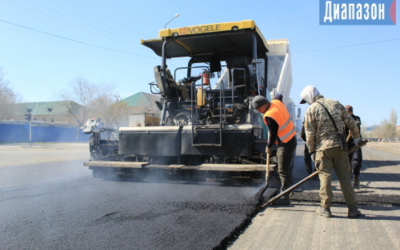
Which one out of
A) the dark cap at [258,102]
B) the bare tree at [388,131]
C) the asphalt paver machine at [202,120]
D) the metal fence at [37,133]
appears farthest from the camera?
the bare tree at [388,131]

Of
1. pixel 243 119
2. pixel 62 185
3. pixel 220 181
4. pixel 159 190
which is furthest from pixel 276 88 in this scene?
pixel 62 185

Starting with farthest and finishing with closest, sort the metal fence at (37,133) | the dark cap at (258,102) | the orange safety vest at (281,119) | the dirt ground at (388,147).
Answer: the metal fence at (37,133) → the dirt ground at (388,147) → the dark cap at (258,102) → the orange safety vest at (281,119)

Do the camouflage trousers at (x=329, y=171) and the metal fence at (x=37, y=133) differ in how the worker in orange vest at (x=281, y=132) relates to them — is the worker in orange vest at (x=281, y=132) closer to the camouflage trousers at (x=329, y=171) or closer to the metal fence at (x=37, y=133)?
the camouflage trousers at (x=329, y=171)

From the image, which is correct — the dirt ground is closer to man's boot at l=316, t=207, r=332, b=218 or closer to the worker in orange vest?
the worker in orange vest

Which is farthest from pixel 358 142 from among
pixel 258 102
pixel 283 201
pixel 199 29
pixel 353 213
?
pixel 199 29

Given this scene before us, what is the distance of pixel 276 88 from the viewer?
1044cm

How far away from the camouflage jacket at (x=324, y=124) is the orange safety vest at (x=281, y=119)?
1.31 feet

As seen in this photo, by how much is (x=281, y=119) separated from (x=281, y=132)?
0.19 meters

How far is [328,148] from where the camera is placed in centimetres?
358

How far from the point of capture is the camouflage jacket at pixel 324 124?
361 cm

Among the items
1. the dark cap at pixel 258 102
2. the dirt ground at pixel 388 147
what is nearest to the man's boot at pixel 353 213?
the dark cap at pixel 258 102

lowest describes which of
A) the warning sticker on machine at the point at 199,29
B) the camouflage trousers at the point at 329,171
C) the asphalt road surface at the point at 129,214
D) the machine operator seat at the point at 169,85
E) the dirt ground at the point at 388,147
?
the dirt ground at the point at 388,147

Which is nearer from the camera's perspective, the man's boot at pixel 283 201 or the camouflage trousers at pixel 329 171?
the camouflage trousers at pixel 329 171

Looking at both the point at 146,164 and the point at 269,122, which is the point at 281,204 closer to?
the point at 269,122
